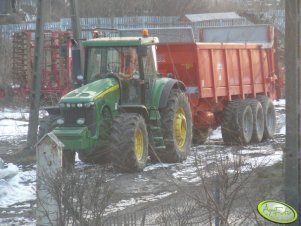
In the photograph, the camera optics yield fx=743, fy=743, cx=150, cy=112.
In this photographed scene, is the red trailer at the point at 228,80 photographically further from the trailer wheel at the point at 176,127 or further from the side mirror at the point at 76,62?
the side mirror at the point at 76,62

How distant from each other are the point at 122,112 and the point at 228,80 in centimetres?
469

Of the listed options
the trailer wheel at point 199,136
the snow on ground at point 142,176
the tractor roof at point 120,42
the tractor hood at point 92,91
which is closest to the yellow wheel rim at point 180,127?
the snow on ground at point 142,176

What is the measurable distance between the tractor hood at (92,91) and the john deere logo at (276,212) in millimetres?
7842

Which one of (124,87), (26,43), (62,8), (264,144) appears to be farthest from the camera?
(62,8)

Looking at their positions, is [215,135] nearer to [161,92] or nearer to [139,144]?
[161,92]

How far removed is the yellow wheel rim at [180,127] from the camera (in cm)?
1456

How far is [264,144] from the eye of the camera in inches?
696

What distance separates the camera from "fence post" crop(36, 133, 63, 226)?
664 cm

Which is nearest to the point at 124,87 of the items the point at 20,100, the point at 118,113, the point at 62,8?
the point at 118,113

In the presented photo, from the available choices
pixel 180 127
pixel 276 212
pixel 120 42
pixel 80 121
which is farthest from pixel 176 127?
pixel 276 212

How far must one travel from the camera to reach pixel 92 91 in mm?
12969

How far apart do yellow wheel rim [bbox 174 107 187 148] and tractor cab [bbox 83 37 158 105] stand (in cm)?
98

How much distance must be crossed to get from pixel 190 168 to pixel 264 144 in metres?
4.72

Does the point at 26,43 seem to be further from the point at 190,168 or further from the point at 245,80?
the point at 190,168
